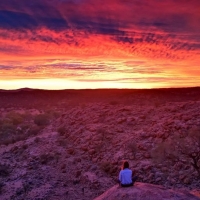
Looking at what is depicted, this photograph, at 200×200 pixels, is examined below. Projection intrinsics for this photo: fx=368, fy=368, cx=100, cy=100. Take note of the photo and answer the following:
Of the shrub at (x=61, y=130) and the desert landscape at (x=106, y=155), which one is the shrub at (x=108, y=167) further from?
the shrub at (x=61, y=130)

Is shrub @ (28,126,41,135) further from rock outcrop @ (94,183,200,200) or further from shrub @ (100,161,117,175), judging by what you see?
rock outcrop @ (94,183,200,200)

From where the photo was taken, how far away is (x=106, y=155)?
1911cm

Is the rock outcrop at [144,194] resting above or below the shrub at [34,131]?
below

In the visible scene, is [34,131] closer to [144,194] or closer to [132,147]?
[132,147]

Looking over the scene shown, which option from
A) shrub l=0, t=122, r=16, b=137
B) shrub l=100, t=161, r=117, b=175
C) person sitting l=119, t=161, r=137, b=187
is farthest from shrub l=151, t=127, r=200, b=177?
shrub l=0, t=122, r=16, b=137

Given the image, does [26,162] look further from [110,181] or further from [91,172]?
[110,181]

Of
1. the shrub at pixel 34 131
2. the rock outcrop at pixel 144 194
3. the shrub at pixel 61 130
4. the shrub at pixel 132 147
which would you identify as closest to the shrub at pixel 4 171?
the shrub at pixel 61 130

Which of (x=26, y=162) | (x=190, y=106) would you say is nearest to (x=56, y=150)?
(x=26, y=162)

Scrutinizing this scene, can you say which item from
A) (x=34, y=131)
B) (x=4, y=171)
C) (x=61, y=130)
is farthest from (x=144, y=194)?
(x=34, y=131)

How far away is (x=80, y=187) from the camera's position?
54.7ft

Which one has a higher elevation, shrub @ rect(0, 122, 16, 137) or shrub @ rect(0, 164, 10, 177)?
shrub @ rect(0, 122, 16, 137)

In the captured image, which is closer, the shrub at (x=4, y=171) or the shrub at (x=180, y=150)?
the shrub at (x=180, y=150)

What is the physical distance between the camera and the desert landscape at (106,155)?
15758mm

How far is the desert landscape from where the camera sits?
15.8m
